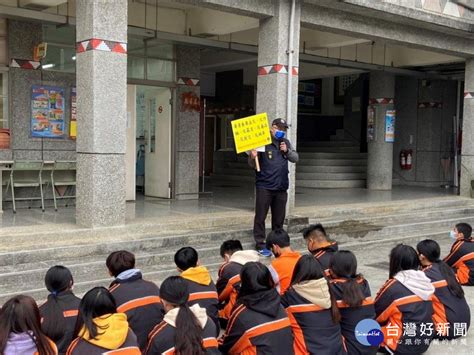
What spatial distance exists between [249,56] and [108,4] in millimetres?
5942

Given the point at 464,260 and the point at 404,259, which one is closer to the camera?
the point at 404,259

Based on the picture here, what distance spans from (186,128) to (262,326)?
7742 millimetres

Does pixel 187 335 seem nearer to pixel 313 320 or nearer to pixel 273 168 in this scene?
pixel 313 320

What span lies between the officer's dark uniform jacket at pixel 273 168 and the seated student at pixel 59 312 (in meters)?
4.17

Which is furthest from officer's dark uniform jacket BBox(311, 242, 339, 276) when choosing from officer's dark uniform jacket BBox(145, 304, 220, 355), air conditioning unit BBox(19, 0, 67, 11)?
air conditioning unit BBox(19, 0, 67, 11)

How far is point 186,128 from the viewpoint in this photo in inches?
436

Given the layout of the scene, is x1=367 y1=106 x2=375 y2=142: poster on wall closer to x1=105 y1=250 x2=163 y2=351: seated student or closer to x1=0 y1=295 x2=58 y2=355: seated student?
x1=105 y1=250 x2=163 y2=351: seated student

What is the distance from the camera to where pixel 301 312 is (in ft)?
13.3

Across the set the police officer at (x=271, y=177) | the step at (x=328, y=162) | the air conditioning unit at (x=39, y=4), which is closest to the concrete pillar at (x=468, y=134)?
the step at (x=328, y=162)

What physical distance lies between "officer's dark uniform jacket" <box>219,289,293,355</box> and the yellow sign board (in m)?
3.90

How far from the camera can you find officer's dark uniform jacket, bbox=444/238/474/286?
6.72m

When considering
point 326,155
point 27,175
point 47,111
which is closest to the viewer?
point 27,175

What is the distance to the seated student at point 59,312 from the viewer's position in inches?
145

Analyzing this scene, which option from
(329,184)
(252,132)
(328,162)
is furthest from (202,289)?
(328,162)
